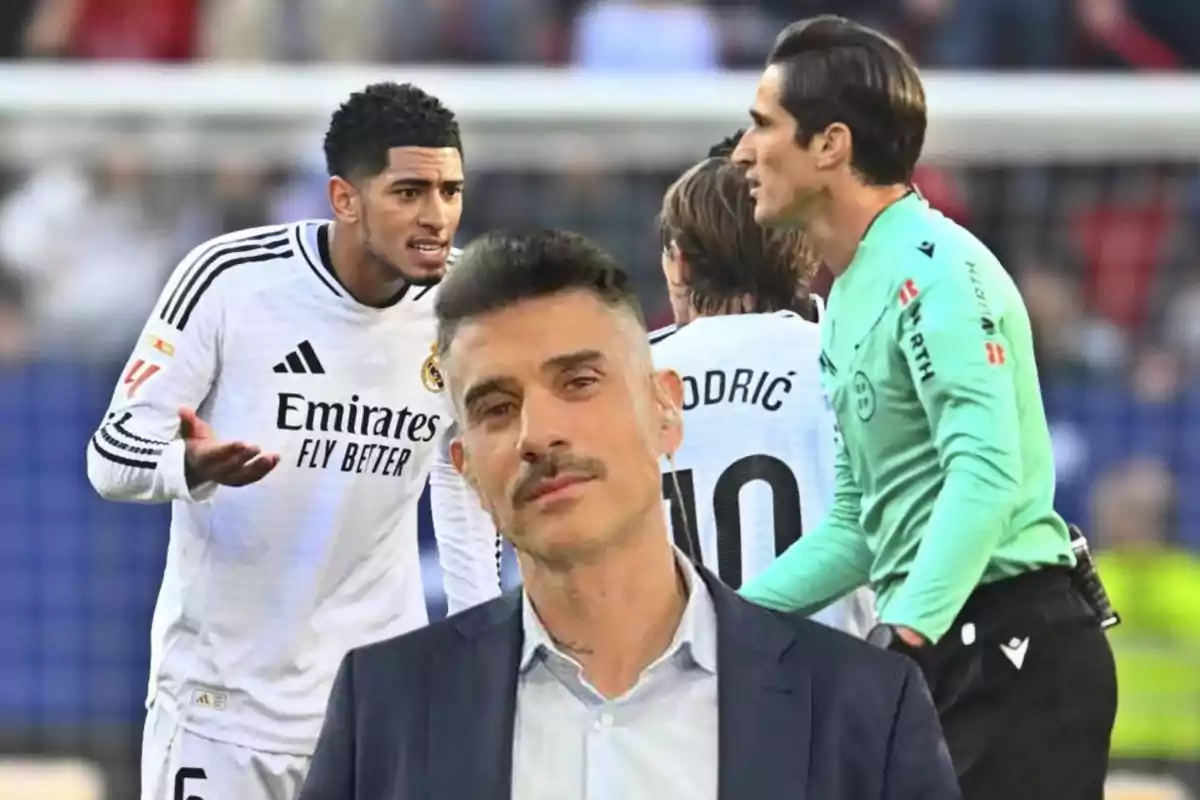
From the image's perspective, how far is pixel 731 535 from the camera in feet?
13.9

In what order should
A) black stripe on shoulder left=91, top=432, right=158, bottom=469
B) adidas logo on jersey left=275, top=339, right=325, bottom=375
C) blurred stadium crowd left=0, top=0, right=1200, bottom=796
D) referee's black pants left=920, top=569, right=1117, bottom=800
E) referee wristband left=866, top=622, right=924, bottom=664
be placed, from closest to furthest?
referee wristband left=866, top=622, right=924, bottom=664 → referee's black pants left=920, top=569, right=1117, bottom=800 → black stripe on shoulder left=91, top=432, right=158, bottom=469 → adidas logo on jersey left=275, top=339, right=325, bottom=375 → blurred stadium crowd left=0, top=0, right=1200, bottom=796

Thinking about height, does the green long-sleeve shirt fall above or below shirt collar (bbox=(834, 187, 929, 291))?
below

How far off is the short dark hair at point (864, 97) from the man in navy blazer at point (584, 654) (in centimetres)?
135

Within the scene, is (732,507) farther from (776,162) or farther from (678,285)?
(776,162)

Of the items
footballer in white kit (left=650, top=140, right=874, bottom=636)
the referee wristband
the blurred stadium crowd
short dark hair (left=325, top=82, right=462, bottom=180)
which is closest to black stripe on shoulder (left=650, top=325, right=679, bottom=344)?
footballer in white kit (left=650, top=140, right=874, bottom=636)

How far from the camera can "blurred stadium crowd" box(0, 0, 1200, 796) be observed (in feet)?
23.5

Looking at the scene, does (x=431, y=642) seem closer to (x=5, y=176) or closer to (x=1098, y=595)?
(x=1098, y=595)

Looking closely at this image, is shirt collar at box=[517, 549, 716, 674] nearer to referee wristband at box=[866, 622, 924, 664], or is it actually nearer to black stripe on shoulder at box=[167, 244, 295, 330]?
referee wristband at box=[866, 622, 924, 664]

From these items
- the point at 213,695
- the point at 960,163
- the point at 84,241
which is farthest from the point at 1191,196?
the point at 213,695

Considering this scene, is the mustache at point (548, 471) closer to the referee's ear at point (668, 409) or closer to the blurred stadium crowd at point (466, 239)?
the referee's ear at point (668, 409)

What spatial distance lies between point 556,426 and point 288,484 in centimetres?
224

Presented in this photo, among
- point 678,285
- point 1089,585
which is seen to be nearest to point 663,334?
point 678,285

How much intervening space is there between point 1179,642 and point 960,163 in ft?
5.20

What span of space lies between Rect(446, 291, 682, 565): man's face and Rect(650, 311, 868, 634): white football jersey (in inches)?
73.9
